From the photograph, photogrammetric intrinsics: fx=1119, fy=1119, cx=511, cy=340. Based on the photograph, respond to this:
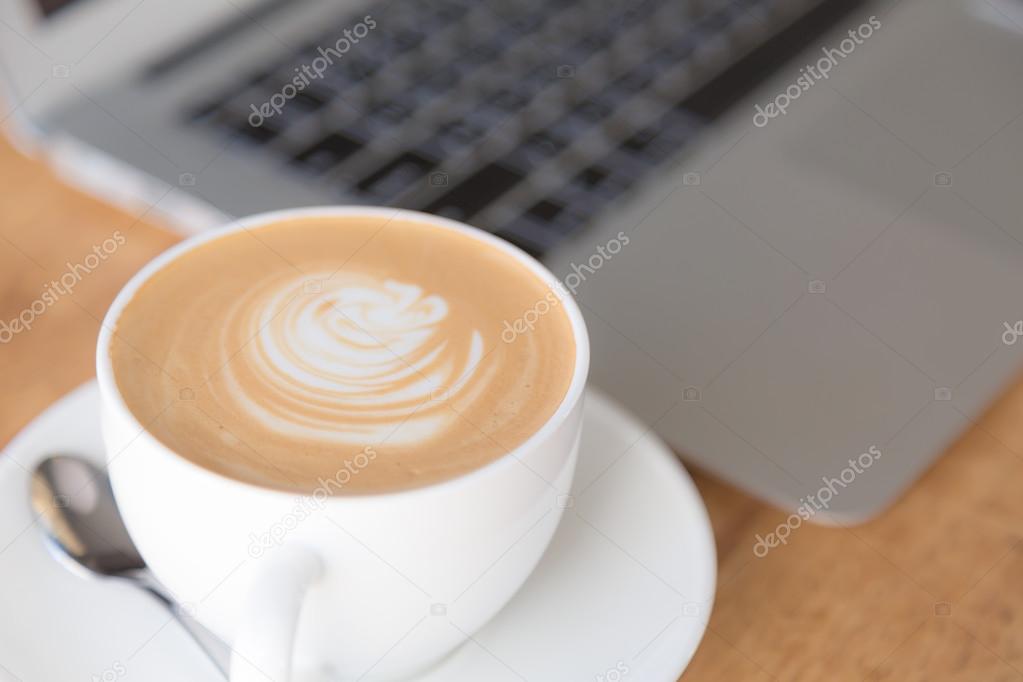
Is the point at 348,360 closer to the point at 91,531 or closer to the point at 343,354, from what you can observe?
the point at 343,354

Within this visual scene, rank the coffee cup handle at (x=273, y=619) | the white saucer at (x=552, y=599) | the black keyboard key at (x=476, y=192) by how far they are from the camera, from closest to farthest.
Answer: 1. the coffee cup handle at (x=273, y=619)
2. the white saucer at (x=552, y=599)
3. the black keyboard key at (x=476, y=192)

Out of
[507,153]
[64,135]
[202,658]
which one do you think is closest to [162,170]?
[64,135]

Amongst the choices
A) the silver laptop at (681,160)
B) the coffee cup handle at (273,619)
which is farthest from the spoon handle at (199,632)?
the silver laptop at (681,160)

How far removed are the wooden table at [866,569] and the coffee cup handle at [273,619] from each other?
22cm

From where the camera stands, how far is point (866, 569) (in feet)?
2.02

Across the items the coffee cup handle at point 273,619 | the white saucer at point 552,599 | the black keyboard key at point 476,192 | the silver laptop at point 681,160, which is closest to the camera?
the coffee cup handle at point 273,619

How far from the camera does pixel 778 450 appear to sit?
632mm

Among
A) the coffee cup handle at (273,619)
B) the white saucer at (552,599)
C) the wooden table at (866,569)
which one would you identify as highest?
the coffee cup handle at (273,619)

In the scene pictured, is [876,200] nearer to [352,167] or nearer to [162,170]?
[352,167]

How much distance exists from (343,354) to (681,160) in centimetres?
40

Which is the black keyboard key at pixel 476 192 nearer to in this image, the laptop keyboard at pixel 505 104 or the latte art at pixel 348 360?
→ the laptop keyboard at pixel 505 104

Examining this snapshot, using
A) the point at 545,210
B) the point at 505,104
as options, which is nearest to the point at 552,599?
the point at 545,210

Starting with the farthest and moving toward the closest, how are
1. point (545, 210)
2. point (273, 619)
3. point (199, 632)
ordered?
point (545, 210) < point (199, 632) < point (273, 619)

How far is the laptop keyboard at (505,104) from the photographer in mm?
792
